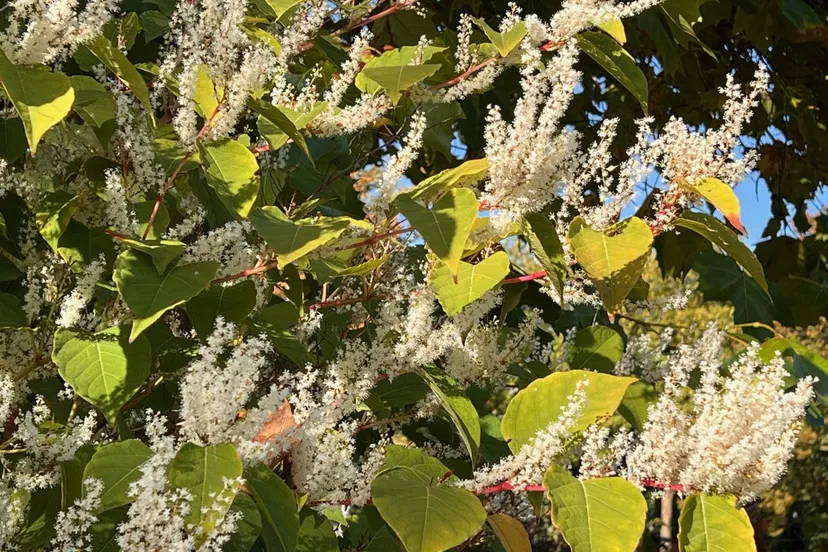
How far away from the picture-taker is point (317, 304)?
1.34 metres

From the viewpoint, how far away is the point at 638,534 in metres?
0.87

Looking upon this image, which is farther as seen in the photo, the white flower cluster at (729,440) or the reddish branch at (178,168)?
the reddish branch at (178,168)

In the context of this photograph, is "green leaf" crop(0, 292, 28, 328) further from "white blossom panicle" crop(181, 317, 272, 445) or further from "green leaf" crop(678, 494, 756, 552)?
"green leaf" crop(678, 494, 756, 552)

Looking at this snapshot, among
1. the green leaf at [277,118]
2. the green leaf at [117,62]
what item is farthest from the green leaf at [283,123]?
the green leaf at [117,62]

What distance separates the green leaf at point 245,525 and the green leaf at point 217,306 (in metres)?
0.22

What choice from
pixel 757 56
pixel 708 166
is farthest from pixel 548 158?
pixel 757 56

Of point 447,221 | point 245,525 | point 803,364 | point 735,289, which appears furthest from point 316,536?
point 735,289

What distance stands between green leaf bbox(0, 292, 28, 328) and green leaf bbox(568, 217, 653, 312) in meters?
0.72

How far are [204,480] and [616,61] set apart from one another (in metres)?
0.88

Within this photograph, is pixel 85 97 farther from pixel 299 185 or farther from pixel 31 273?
pixel 299 185

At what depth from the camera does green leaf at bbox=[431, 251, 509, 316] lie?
1.05 metres

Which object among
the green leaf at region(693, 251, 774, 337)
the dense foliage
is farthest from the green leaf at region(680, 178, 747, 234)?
the green leaf at region(693, 251, 774, 337)

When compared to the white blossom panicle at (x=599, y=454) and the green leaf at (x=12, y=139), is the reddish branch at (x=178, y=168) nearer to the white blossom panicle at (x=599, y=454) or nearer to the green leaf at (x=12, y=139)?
the green leaf at (x=12, y=139)

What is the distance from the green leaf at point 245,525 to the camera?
3.18ft
